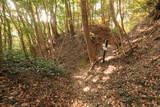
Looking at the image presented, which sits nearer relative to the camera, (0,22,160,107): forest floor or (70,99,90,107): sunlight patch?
(0,22,160,107): forest floor

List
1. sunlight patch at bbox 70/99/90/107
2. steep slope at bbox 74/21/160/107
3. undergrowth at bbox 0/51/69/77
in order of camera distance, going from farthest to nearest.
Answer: undergrowth at bbox 0/51/69/77 → sunlight patch at bbox 70/99/90/107 → steep slope at bbox 74/21/160/107

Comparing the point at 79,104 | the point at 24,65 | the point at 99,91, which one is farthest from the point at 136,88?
the point at 24,65

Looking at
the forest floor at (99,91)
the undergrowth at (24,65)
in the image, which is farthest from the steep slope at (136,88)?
the undergrowth at (24,65)

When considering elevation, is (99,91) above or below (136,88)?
below

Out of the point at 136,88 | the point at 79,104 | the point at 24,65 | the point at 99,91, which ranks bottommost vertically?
the point at 79,104

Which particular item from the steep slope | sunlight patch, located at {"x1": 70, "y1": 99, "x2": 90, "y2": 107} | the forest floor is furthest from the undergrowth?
sunlight patch, located at {"x1": 70, "y1": 99, "x2": 90, "y2": 107}

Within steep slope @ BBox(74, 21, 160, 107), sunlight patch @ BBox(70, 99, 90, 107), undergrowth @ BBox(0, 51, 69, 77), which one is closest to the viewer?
steep slope @ BBox(74, 21, 160, 107)

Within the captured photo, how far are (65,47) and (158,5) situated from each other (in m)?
8.37

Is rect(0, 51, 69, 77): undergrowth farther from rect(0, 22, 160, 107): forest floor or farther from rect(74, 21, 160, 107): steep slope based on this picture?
rect(74, 21, 160, 107): steep slope

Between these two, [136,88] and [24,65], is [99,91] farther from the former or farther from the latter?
[24,65]

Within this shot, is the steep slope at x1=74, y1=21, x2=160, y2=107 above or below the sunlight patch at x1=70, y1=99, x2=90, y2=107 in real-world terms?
above

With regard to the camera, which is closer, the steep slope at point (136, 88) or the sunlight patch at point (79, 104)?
the steep slope at point (136, 88)

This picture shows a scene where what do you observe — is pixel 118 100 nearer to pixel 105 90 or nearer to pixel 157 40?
pixel 105 90

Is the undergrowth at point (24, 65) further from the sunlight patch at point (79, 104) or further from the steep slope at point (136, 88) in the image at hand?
the sunlight patch at point (79, 104)
